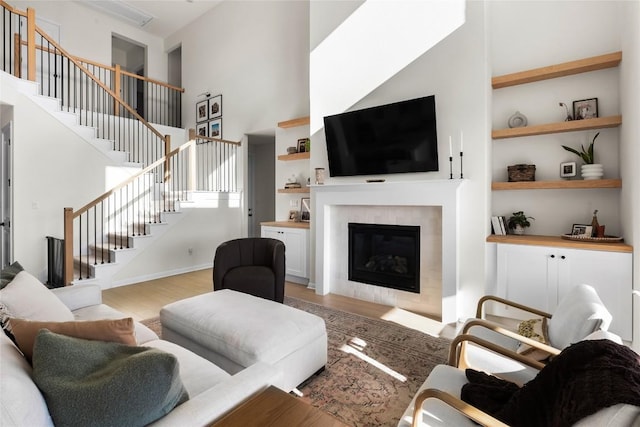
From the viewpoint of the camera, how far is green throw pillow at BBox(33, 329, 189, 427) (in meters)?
0.88

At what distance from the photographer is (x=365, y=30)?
3.88m

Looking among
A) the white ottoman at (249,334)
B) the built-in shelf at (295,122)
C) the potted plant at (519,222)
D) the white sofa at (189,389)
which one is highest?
the built-in shelf at (295,122)

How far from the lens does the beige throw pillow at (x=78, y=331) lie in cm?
112

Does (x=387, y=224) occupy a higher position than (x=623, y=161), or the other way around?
(x=623, y=161)

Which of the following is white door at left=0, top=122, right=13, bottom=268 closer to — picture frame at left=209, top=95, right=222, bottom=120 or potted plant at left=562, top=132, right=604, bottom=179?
picture frame at left=209, top=95, right=222, bottom=120

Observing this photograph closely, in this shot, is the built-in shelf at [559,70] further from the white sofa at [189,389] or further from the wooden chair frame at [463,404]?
the white sofa at [189,389]

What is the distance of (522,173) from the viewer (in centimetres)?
323

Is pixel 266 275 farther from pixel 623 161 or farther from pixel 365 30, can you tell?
pixel 623 161

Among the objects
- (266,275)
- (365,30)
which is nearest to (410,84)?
(365,30)

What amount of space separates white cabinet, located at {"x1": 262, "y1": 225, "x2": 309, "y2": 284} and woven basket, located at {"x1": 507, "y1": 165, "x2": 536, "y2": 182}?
2599 mm

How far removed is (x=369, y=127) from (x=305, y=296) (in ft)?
7.44

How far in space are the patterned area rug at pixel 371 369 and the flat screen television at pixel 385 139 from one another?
5.76 feet

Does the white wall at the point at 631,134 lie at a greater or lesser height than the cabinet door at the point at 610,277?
greater

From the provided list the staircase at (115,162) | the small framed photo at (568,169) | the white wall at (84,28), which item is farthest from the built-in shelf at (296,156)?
the white wall at (84,28)
